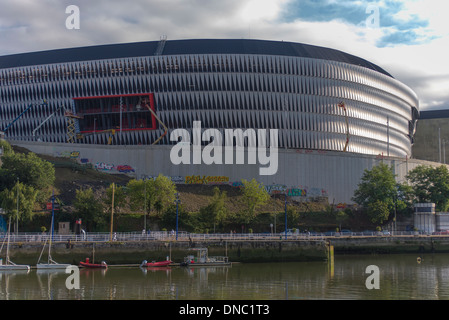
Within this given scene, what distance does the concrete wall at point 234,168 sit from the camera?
14612cm

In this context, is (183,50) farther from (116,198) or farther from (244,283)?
(244,283)

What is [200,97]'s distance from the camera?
167 m

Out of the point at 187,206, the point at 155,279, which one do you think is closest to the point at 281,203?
the point at 187,206

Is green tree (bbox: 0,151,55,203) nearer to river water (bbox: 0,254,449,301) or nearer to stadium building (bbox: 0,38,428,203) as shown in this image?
river water (bbox: 0,254,449,301)

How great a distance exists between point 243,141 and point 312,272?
3161 inches

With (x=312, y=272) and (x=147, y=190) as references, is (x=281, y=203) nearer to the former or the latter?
(x=147, y=190)

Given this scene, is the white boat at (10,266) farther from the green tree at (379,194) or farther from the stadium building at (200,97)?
the stadium building at (200,97)

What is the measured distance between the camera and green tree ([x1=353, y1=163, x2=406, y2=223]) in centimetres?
13400

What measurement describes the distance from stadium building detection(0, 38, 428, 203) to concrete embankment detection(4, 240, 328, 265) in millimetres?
49899

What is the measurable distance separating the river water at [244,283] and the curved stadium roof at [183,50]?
8438 cm

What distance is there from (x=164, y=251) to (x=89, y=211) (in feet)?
62.2

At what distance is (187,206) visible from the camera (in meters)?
130

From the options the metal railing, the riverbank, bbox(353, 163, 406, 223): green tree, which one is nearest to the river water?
the riverbank

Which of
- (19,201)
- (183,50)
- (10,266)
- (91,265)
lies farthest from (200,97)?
(10,266)
